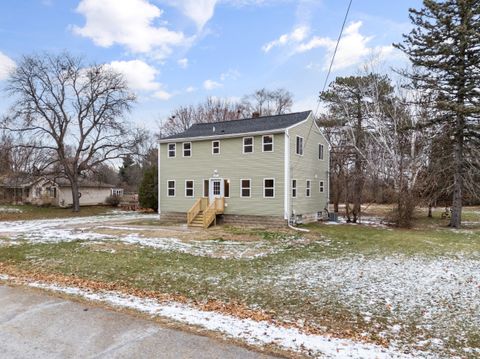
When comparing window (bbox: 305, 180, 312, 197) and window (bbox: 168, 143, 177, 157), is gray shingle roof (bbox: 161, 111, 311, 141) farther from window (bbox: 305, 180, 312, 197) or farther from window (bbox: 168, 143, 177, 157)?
window (bbox: 305, 180, 312, 197)

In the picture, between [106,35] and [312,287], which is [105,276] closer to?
[312,287]

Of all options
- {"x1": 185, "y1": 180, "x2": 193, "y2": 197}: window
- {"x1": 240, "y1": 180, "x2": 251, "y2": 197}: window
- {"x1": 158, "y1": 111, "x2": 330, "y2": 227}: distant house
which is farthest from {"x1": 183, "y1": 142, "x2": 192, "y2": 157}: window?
{"x1": 240, "y1": 180, "x2": 251, "y2": 197}: window

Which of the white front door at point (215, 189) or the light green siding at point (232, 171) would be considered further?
the white front door at point (215, 189)

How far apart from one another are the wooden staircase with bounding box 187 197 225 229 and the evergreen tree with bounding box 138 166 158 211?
11301 mm

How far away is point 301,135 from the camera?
19.1 meters

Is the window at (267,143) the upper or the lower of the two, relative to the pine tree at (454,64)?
lower

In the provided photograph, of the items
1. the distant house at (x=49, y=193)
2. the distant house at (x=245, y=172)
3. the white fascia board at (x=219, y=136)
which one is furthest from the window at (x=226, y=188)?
the distant house at (x=49, y=193)

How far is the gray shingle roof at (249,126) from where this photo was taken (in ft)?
61.1

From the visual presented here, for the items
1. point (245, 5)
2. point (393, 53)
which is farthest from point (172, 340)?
point (393, 53)

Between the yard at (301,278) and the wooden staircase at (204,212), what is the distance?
12.9ft

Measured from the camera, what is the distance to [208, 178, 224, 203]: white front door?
19391 mm

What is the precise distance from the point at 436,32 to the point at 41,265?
21701 millimetres

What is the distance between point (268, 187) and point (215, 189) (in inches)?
133

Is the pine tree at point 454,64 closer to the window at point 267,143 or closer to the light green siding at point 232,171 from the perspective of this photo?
the window at point 267,143
